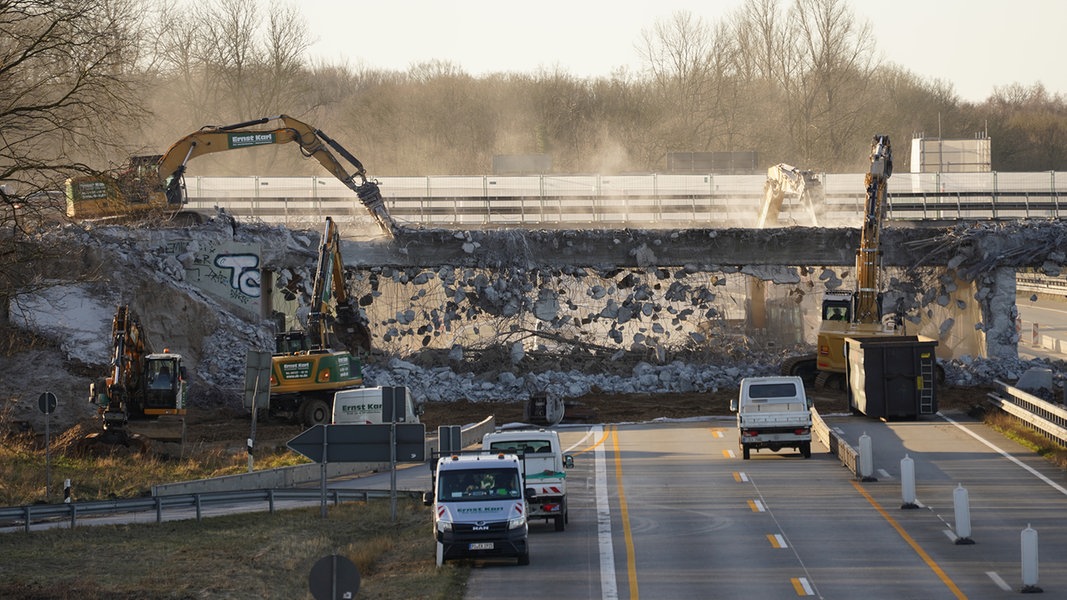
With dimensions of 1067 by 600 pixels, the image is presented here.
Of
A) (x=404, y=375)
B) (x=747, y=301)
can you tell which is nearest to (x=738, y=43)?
(x=747, y=301)

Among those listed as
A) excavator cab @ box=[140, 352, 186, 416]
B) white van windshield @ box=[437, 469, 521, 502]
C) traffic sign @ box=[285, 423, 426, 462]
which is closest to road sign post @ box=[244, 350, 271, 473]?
excavator cab @ box=[140, 352, 186, 416]

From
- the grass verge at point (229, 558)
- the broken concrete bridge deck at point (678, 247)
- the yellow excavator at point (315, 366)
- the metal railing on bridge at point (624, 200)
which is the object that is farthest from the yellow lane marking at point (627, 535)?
the metal railing on bridge at point (624, 200)

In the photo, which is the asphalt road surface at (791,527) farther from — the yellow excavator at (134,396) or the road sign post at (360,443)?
the yellow excavator at (134,396)

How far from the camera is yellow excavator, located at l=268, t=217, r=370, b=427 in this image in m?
41.6

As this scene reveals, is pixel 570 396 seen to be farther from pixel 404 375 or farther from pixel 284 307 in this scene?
pixel 284 307

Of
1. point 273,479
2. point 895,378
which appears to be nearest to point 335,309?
point 273,479

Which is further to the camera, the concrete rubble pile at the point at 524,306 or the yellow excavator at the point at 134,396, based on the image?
the concrete rubble pile at the point at 524,306

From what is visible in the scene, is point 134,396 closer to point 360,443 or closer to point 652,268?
point 360,443

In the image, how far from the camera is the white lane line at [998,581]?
20.0 m

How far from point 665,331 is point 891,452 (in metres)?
20.8

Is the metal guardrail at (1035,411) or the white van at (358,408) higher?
the white van at (358,408)

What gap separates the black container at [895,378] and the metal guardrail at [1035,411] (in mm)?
2334

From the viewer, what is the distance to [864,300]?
4709 centimetres

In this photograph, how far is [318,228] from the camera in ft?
187
